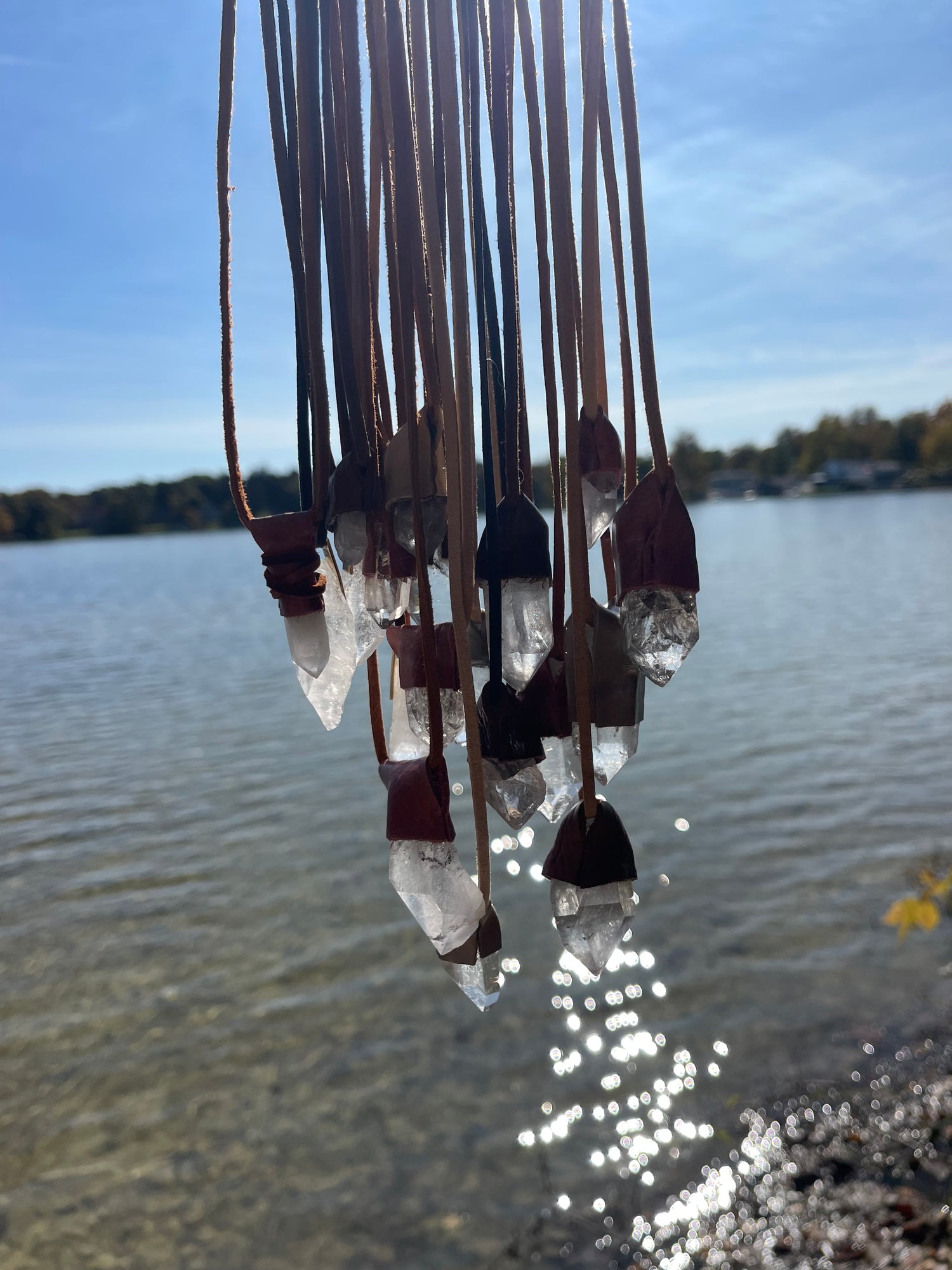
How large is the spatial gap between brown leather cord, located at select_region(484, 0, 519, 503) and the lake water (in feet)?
9.51

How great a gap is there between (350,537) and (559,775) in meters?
0.25

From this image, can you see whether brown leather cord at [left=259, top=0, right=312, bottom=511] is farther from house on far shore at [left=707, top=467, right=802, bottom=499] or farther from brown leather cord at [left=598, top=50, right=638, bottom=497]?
house on far shore at [left=707, top=467, right=802, bottom=499]

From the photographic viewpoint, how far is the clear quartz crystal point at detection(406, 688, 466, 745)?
65 cm

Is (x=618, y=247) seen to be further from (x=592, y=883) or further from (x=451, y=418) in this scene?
(x=592, y=883)

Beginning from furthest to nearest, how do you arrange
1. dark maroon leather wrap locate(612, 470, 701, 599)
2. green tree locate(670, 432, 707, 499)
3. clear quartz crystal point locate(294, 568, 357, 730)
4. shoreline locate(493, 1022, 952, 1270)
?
green tree locate(670, 432, 707, 499) → shoreline locate(493, 1022, 952, 1270) → clear quartz crystal point locate(294, 568, 357, 730) → dark maroon leather wrap locate(612, 470, 701, 599)

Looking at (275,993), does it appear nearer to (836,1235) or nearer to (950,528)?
(836,1235)

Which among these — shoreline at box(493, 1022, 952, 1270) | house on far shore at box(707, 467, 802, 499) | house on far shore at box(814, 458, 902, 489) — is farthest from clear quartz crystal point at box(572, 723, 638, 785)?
house on far shore at box(707, 467, 802, 499)

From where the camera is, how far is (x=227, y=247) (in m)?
0.68

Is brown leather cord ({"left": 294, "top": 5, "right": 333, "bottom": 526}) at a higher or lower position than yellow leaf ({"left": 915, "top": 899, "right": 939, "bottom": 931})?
higher

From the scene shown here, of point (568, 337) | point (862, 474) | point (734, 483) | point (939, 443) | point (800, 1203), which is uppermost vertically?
point (939, 443)

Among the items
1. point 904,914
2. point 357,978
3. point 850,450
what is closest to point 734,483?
point 850,450

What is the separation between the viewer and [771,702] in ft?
28.0

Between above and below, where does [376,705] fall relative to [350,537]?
below

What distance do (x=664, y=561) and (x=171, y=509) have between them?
7486cm
